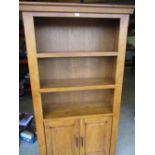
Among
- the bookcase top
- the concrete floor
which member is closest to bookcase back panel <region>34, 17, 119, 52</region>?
the bookcase top

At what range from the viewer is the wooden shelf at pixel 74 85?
132 cm

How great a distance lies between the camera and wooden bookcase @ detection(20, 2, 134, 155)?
135cm

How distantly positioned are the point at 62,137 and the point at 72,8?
1227mm

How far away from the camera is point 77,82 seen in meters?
1.47

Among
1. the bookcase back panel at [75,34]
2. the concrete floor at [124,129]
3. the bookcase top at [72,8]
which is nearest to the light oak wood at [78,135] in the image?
the concrete floor at [124,129]

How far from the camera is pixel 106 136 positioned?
5.09 feet

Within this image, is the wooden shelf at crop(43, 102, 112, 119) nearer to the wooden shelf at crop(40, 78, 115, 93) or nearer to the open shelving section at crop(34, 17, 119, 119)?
the open shelving section at crop(34, 17, 119, 119)

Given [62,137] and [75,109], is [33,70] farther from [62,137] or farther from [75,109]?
[62,137]

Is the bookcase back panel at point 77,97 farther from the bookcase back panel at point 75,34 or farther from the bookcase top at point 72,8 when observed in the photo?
the bookcase top at point 72,8

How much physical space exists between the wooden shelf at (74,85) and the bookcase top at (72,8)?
648 mm

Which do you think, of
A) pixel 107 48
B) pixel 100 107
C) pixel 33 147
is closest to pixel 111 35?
pixel 107 48

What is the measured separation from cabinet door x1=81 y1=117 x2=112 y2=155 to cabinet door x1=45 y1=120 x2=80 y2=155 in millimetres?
95
